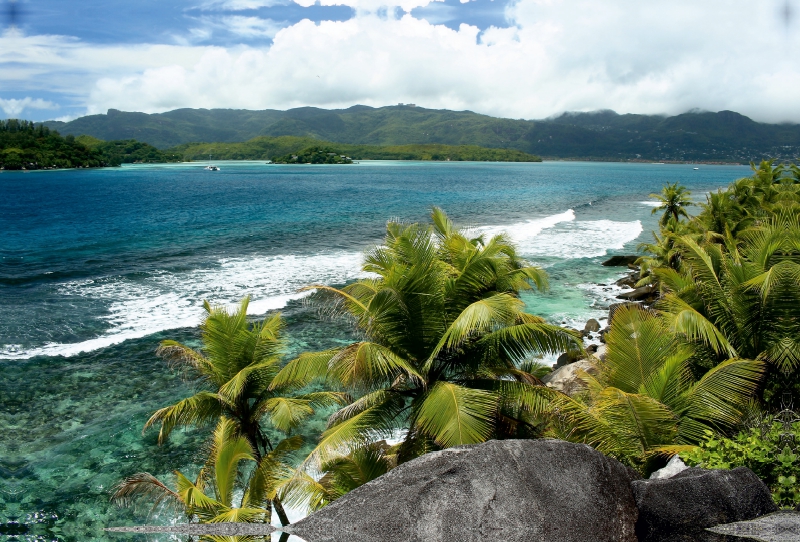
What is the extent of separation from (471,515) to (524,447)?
1026 mm

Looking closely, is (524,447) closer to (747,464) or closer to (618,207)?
(747,464)

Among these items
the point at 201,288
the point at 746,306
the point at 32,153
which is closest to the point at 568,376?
the point at 746,306

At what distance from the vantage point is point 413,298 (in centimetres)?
981

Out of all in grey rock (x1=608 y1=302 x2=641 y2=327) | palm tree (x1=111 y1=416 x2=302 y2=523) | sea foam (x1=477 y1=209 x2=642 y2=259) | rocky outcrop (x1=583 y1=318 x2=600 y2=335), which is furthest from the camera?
sea foam (x1=477 y1=209 x2=642 y2=259)

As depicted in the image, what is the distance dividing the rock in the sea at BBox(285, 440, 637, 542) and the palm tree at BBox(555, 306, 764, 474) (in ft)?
11.3

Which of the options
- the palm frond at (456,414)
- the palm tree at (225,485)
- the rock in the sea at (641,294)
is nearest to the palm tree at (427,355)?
the palm frond at (456,414)

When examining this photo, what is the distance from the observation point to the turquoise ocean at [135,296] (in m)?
15.3

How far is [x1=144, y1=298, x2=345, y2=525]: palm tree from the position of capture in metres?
11.5

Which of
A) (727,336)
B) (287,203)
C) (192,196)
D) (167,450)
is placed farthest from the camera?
(192,196)

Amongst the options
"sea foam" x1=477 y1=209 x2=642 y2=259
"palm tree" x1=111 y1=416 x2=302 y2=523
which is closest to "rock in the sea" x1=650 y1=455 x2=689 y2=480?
"palm tree" x1=111 y1=416 x2=302 y2=523

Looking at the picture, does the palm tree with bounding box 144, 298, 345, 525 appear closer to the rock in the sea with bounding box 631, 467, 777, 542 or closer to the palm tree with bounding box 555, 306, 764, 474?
the palm tree with bounding box 555, 306, 764, 474

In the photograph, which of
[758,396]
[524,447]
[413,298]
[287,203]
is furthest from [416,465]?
[287,203]

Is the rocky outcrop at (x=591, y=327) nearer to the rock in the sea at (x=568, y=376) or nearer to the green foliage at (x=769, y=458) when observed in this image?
the rock in the sea at (x=568, y=376)

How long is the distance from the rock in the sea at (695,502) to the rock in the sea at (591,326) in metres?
20.4
